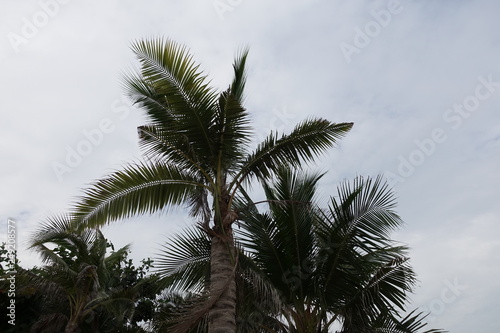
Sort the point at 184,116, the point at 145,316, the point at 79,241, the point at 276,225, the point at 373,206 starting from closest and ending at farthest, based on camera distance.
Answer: the point at 184,116 → the point at 373,206 → the point at 276,225 → the point at 79,241 → the point at 145,316

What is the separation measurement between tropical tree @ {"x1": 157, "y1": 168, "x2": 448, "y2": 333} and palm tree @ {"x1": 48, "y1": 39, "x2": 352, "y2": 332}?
2.52 ft

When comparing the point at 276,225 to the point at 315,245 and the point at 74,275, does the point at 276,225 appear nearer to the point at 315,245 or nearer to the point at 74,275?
the point at 315,245

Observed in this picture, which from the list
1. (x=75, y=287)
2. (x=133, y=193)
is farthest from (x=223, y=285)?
(x=75, y=287)

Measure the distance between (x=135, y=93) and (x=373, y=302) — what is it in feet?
18.5

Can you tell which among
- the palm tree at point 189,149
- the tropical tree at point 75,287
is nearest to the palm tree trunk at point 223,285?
the palm tree at point 189,149

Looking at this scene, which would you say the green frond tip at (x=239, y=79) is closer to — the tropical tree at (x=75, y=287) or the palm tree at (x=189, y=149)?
the palm tree at (x=189, y=149)

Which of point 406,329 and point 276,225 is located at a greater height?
point 276,225

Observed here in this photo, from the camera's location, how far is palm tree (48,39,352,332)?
7.29m

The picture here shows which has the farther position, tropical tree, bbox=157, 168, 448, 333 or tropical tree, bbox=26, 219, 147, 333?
tropical tree, bbox=26, 219, 147, 333

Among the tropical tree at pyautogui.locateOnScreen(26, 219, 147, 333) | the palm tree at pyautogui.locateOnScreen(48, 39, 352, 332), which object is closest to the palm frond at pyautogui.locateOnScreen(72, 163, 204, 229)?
the palm tree at pyautogui.locateOnScreen(48, 39, 352, 332)

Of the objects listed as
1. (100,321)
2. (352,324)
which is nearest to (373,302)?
(352,324)

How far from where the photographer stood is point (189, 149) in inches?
300

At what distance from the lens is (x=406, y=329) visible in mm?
8602

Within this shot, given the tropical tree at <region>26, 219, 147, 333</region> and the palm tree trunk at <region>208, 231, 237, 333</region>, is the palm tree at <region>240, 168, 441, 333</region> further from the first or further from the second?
the tropical tree at <region>26, 219, 147, 333</region>
